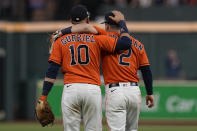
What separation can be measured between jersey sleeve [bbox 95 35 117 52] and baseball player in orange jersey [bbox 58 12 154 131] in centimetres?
19

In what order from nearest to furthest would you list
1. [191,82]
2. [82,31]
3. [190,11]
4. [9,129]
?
[82,31], [9,129], [191,82], [190,11]

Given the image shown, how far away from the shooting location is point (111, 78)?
6.78m

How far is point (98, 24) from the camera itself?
16953mm

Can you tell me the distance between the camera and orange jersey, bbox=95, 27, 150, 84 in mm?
6738

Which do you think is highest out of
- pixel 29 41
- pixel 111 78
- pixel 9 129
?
pixel 29 41

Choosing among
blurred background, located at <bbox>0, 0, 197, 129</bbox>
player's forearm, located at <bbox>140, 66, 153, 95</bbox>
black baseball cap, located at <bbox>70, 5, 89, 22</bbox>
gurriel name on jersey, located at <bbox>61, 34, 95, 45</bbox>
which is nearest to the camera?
gurriel name on jersey, located at <bbox>61, 34, 95, 45</bbox>

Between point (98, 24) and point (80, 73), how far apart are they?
10612mm

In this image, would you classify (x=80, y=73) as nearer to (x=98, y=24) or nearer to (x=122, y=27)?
(x=122, y=27)

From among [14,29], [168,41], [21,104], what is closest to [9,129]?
[21,104]

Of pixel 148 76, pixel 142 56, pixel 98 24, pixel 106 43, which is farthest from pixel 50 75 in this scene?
pixel 98 24

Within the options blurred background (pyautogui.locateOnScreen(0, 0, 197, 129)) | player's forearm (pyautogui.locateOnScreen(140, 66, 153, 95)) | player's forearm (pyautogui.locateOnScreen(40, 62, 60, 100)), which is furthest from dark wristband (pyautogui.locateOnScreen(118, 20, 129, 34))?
blurred background (pyautogui.locateOnScreen(0, 0, 197, 129))

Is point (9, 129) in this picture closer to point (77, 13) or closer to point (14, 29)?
point (14, 29)

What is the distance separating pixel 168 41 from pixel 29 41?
4.64m

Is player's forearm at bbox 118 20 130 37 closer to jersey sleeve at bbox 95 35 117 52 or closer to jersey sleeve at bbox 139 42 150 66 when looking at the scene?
jersey sleeve at bbox 95 35 117 52
